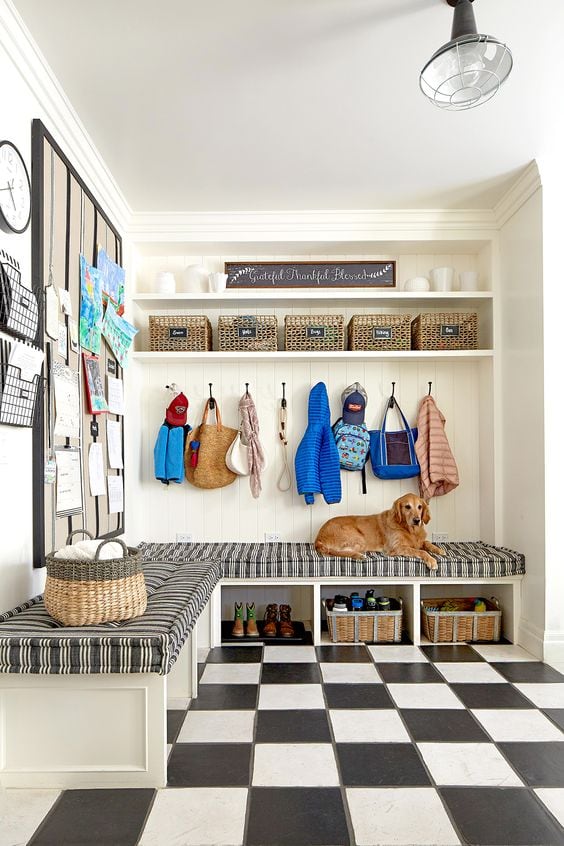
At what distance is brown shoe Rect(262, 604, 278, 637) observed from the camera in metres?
4.12

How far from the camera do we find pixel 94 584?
91.0 inches

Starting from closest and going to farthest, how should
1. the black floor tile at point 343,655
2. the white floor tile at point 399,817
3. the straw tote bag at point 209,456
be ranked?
the white floor tile at point 399,817, the black floor tile at point 343,655, the straw tote bag at point 209,456

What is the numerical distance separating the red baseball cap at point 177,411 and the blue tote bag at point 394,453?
129 centimetres

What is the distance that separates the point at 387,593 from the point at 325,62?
10.8 ft

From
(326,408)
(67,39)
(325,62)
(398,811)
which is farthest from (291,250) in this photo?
(398,811)

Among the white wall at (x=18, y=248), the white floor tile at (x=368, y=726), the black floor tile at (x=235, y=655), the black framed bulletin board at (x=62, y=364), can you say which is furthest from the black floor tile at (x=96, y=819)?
the black floor tile at (x=235, y=655)

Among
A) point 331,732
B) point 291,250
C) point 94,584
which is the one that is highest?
point 291,250

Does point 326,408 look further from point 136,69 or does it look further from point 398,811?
point 398,811

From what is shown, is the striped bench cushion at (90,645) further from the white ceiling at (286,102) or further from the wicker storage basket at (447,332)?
the wicker storage basket at (447,332)

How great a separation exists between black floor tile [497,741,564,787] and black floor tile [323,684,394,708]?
0.62m

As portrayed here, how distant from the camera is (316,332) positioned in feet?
14.4

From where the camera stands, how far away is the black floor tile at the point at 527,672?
3396mm

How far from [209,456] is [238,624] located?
1.11 meters

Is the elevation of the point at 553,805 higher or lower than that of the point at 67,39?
lower
